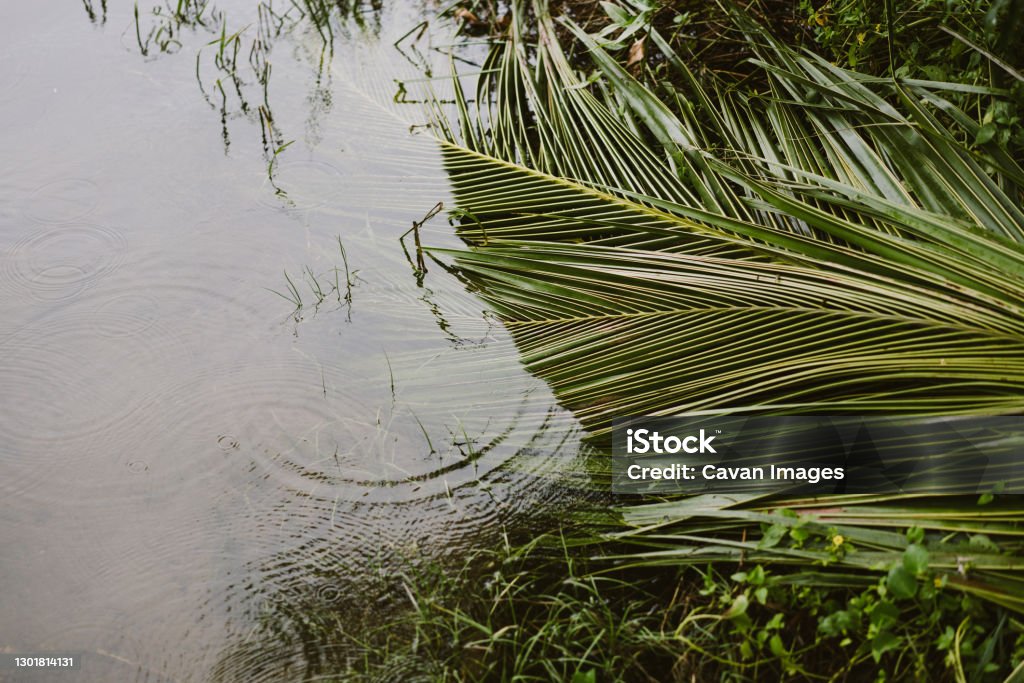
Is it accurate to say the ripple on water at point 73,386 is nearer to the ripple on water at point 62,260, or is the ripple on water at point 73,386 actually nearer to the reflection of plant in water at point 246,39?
the ripple on water at point 62,260

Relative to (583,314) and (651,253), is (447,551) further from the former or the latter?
(651,253)

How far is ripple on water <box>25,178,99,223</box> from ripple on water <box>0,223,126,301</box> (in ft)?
0.16

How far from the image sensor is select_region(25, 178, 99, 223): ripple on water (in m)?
2.19

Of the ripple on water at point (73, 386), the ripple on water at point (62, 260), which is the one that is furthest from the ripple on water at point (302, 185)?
the ripple on water at point (73, 386)

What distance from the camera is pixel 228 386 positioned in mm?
1808

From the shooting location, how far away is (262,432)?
1.73 m

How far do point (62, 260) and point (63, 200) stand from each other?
24cm

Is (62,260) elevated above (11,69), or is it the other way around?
(11,69)

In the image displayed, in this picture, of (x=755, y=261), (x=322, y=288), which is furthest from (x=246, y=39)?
(x=755, y=261)

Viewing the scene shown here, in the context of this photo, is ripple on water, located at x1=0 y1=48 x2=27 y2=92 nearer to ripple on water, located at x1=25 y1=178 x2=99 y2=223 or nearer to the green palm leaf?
ripple on water, located at x1=25 y1=178 x2=99 y2=223

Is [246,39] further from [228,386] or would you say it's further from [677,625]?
[677,625]

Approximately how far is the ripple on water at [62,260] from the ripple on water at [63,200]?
0.16 ft

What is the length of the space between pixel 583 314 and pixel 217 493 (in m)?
0.84

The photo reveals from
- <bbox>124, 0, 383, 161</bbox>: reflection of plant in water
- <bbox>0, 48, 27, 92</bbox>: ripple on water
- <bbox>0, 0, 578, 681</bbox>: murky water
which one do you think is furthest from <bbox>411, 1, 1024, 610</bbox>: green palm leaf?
<bbox>0, 48, 27, 92</bbox>: ripple on water
